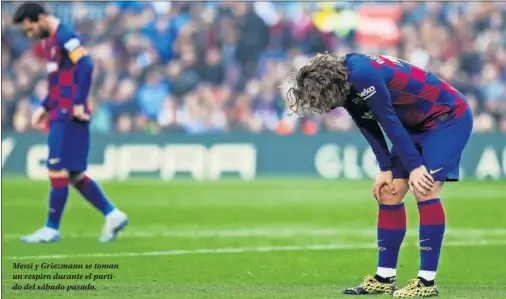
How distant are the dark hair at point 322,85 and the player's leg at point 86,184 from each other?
505 cm

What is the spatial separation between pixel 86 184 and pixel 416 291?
5.51 meters

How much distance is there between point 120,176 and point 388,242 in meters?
15.5

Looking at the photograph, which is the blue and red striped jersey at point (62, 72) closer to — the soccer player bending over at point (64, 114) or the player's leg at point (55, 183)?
the soccer player bending over at point (64, 114)

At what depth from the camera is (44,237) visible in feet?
40.9

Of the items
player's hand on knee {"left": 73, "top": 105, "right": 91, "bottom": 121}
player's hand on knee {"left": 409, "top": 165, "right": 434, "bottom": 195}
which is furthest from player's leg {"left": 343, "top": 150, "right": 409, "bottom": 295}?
player's hand on knee {"left": 73, "top": 105, "right": 91, "bottom": 121}

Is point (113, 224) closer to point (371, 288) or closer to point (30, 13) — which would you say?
point (30, 13)

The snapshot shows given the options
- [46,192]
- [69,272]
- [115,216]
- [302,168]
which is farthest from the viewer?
[302,168]

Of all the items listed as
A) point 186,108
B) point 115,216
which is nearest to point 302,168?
point 186,108

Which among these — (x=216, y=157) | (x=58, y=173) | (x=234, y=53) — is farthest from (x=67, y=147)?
(x=234, y=53)

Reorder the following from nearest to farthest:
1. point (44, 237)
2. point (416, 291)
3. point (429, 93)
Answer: point (416, 291)
point (429, 93)
point (44, 237)

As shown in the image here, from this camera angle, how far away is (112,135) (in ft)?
77.6

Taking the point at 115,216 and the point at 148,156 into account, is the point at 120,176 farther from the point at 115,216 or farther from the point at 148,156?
the point at 115,216

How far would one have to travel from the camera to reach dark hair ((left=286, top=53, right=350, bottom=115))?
7738 millimetres

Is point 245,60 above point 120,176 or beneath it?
above
